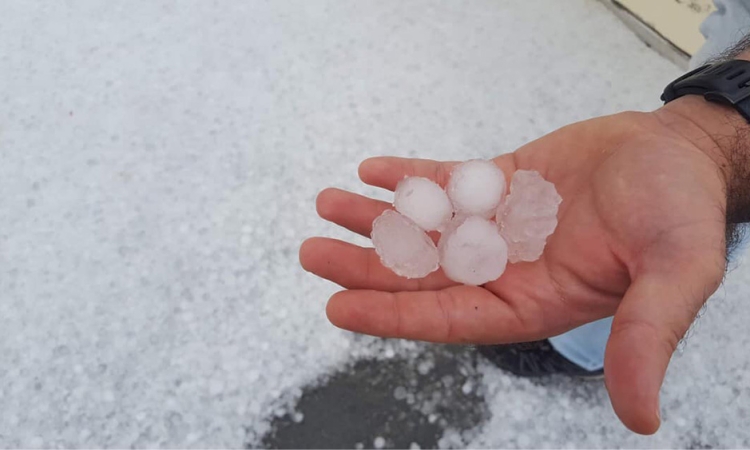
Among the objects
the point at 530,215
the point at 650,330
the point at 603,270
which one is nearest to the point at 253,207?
the point at 530,215

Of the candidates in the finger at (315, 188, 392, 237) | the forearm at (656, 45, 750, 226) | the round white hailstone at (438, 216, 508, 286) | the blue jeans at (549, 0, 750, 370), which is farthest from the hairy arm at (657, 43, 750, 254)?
the finger at (315, 188, 392, 237)

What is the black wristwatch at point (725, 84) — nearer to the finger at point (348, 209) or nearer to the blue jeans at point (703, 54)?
the blue jeans at point (703, 54)

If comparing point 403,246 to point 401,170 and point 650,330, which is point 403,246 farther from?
point 650,330

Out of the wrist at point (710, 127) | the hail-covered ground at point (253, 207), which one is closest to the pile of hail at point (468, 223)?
the wrist at point (710, 127)

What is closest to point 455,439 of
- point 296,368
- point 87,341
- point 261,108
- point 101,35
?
point 296,368

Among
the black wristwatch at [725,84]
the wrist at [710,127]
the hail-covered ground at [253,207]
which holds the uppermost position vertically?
the black wristwatch at [725,84]

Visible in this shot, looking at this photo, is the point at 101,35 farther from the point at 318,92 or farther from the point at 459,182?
the point at 459,182

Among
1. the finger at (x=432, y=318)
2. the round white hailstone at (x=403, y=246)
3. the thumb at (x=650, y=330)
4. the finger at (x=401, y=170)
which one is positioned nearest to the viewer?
the thumb at (x=650, y=330)
